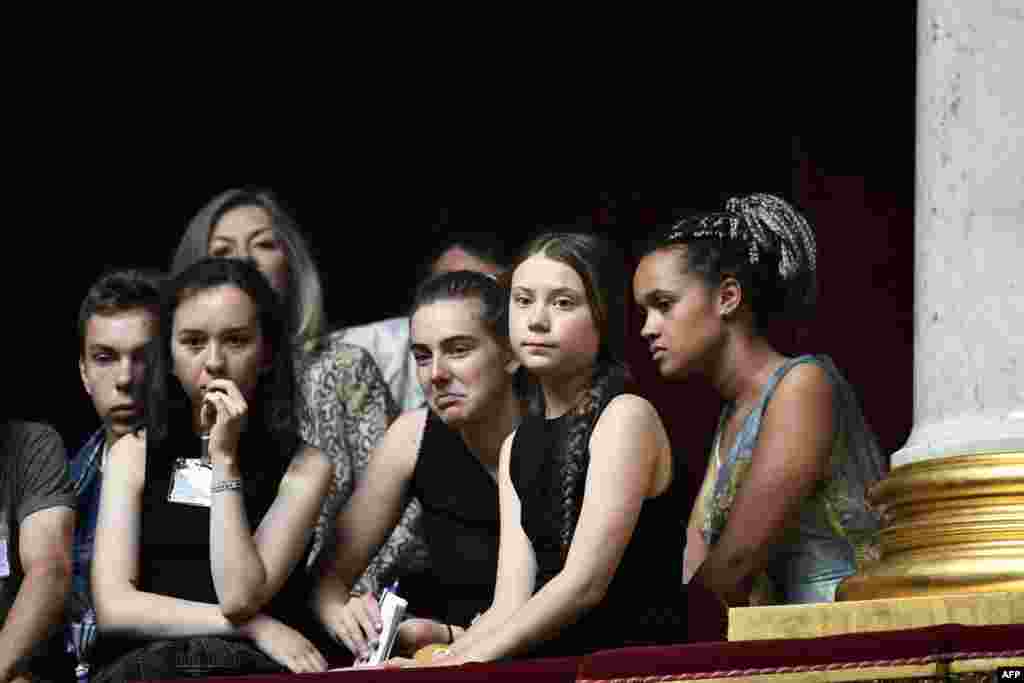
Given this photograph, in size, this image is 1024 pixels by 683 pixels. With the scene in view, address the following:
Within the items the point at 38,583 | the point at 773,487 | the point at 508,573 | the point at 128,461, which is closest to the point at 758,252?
the point at 773,487

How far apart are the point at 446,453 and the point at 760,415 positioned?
39.4 inches

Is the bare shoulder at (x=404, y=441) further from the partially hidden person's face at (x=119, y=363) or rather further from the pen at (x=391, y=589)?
the partially hidden person's face at (x=119, y=363)

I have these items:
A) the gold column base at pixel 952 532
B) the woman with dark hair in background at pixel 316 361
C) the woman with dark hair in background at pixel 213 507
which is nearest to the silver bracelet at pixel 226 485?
the woman with dark hair in background at pixel 213 507

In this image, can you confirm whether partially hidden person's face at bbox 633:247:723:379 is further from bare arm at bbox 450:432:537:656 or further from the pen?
the pen

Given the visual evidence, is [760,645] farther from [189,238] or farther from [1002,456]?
[189,238]

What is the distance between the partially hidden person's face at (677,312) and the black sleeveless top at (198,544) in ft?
3.94

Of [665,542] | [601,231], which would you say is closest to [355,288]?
[601,231]

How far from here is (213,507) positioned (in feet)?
24.4

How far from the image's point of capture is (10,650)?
24.6 ft

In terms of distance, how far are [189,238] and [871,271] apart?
2702 mm

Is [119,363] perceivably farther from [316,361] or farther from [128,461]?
[128,461]

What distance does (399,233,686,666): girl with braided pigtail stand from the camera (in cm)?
684

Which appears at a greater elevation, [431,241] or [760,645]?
[431,241]

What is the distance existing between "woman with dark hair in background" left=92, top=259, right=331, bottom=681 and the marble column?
1903 mm
